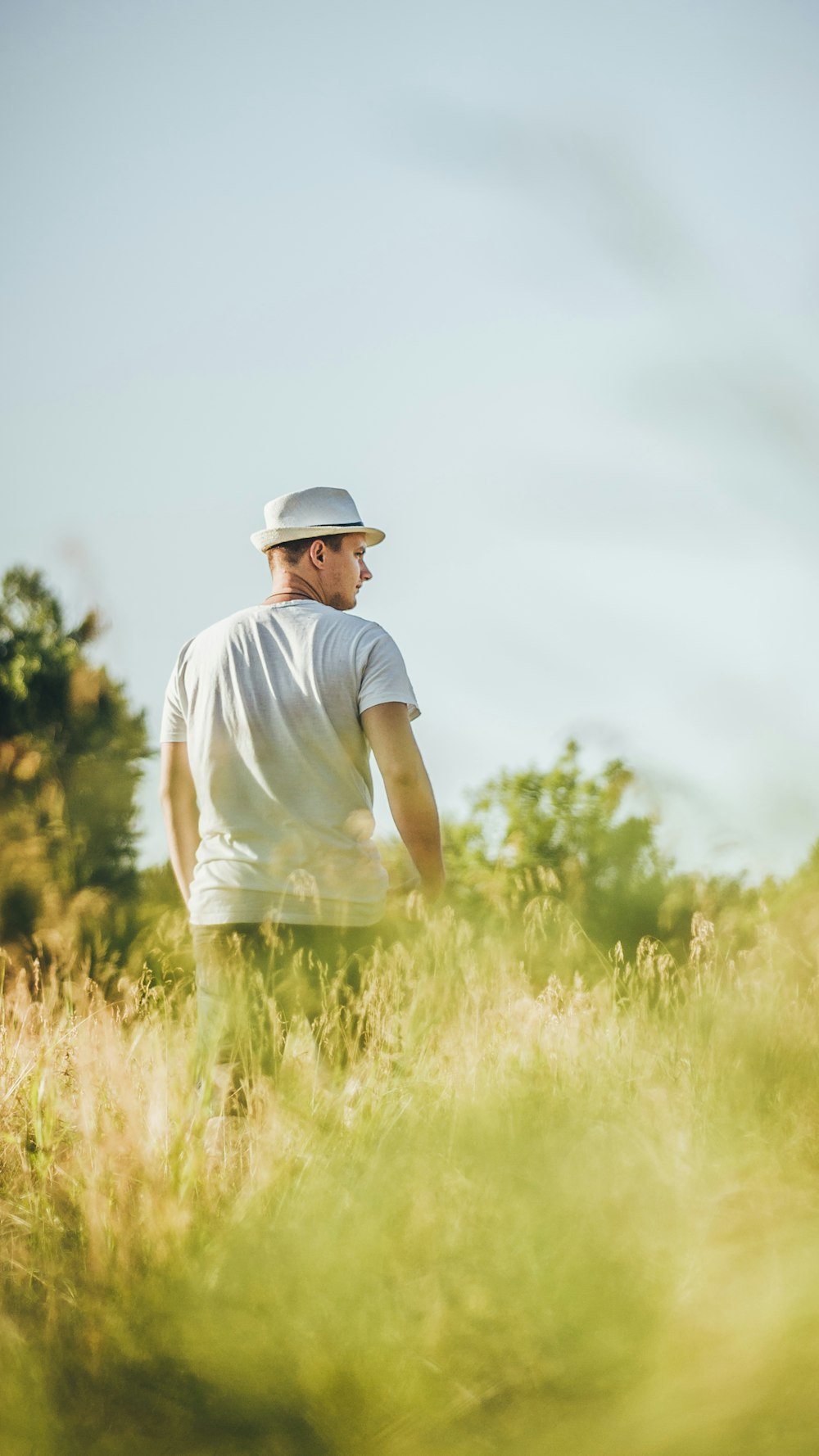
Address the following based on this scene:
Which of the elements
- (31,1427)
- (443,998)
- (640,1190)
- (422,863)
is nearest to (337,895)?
(422,863)

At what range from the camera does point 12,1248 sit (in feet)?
5.98

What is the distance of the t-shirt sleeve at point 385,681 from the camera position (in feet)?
7.48

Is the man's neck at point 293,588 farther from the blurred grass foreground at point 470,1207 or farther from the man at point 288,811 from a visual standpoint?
the blurred grass foreground at point 470,1207

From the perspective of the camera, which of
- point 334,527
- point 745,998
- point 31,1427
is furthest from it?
point 334,527

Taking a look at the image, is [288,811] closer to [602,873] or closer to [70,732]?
[602,873]

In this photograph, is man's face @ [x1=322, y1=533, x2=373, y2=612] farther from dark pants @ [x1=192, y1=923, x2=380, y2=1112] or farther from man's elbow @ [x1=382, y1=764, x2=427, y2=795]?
dark pants @ [x1=192, y1=923, x2=380, y2=1112]

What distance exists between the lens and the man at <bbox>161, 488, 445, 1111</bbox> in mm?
2232

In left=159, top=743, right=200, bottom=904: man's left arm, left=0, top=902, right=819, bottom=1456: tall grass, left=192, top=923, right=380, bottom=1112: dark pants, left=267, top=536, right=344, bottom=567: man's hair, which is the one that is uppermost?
left=267, top=536, right=344, bottom=567: man's hair

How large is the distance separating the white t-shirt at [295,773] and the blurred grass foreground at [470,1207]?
233 mm

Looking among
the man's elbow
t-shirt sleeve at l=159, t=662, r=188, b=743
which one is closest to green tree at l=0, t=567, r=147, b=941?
t-shirt sleeve at l=159, t=662, r=188, b=743

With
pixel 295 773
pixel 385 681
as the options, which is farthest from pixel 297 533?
pixel 295 773

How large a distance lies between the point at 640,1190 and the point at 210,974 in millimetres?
1003

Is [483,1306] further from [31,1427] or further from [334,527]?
[334,527]

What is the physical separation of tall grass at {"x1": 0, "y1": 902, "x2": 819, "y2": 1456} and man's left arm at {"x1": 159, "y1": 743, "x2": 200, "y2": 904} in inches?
18.7
